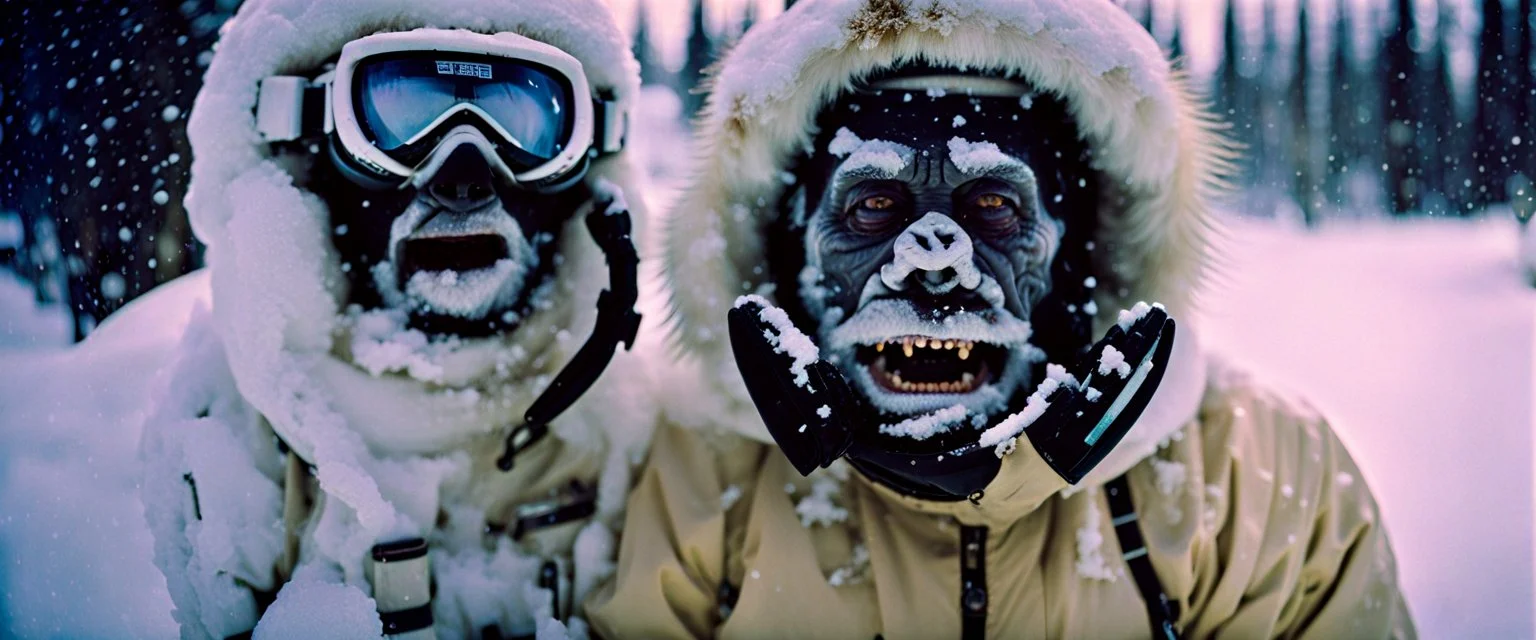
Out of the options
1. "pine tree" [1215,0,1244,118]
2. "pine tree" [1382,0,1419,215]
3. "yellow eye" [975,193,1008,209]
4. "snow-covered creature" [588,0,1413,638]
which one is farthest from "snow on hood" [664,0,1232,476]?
"pine tree" [1382,0,1419,215]

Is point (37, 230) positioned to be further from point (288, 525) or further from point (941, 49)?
point (941, 49)

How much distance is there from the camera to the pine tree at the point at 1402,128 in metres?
6.23

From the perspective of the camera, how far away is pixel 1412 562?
102 inches

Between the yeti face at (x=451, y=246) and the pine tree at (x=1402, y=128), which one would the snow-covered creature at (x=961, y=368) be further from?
the pine tree at (x=1402, y=128)

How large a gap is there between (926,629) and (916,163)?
834 millimetres

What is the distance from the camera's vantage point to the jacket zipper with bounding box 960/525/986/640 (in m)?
1.67

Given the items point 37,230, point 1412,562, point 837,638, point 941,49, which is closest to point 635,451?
point 837,638

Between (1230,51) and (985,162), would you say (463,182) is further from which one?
(1230,51)

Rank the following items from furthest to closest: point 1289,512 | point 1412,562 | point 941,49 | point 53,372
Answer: point 1412,562 → point 53,372 → point 1289,512 → point 941,49

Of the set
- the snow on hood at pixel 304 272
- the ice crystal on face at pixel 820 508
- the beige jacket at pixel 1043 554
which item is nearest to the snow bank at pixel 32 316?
the snow on hood at pixel 304 272

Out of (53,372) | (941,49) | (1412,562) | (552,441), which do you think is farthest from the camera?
(1412,562)

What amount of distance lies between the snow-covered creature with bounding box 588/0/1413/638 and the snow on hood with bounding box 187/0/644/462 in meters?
0.39

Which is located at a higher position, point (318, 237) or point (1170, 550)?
point (318, 237)

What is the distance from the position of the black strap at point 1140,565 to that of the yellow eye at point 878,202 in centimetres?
69
